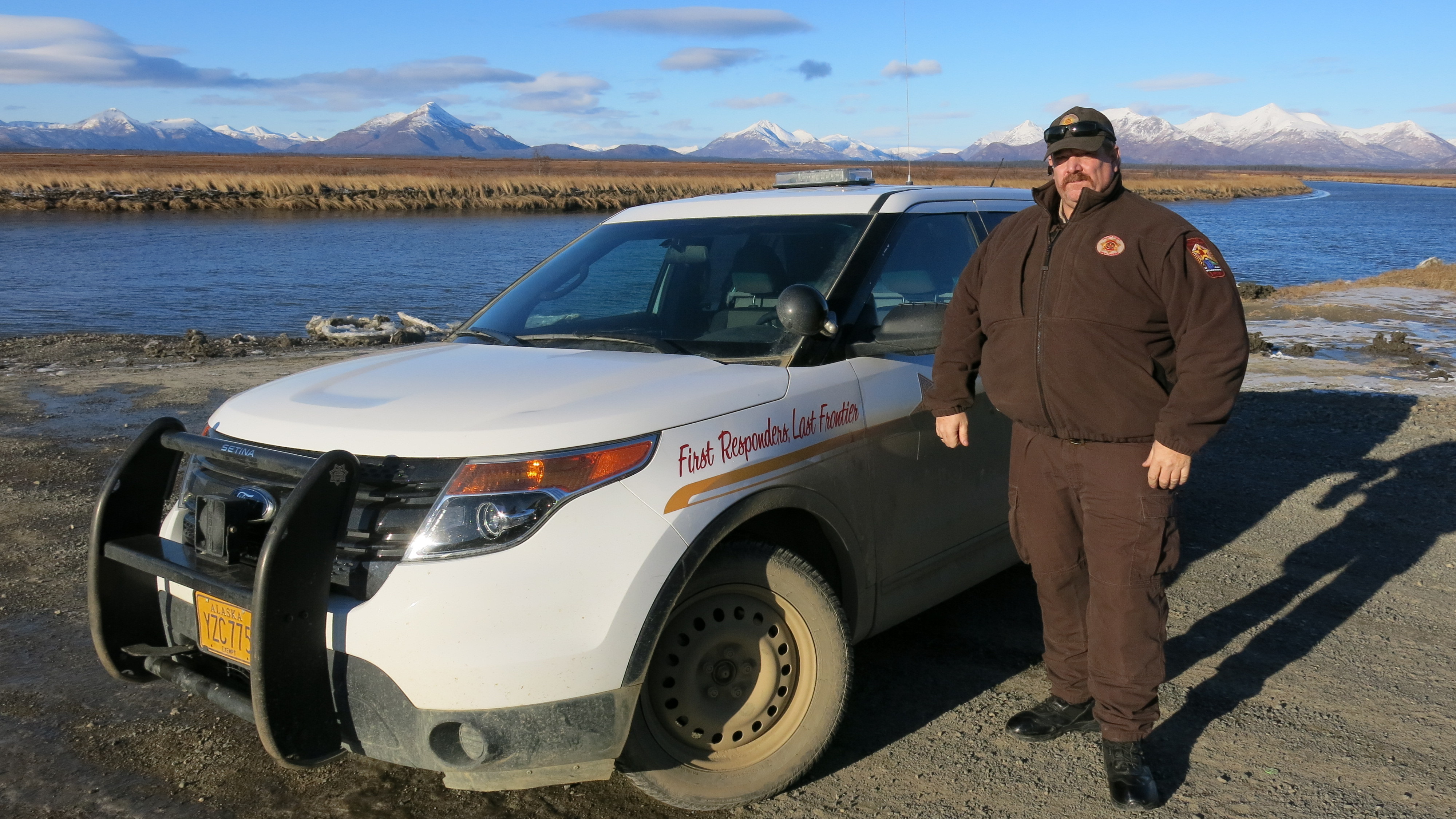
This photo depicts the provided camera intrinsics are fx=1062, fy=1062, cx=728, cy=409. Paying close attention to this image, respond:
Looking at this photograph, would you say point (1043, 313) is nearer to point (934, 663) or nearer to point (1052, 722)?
point (1052, 722)

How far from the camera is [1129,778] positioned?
320 cm

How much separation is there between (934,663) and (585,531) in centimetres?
214

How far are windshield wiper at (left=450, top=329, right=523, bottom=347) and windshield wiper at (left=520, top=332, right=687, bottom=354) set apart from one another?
0.13ft

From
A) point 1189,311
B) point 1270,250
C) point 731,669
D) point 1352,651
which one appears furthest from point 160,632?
point 1270,250

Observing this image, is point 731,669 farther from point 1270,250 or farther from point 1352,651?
point 1270,250

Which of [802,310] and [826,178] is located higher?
[826,178]

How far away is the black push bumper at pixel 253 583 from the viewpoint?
2504 millimetres

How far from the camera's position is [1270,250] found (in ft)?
112

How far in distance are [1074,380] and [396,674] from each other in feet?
6.64

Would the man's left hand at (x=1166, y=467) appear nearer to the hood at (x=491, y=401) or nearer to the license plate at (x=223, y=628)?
the hood at (x=491, y=401)

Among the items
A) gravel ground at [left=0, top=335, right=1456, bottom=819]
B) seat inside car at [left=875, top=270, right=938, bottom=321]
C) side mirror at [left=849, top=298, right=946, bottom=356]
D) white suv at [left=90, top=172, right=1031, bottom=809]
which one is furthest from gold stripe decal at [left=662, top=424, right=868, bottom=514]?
gravel ground at [left=0, top=335, right=1456, bottom=819]

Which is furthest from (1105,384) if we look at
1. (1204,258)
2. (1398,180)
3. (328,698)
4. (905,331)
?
(1398,180)

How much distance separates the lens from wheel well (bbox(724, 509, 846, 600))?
3199 millimetres

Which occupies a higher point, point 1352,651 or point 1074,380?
point 1074,380
